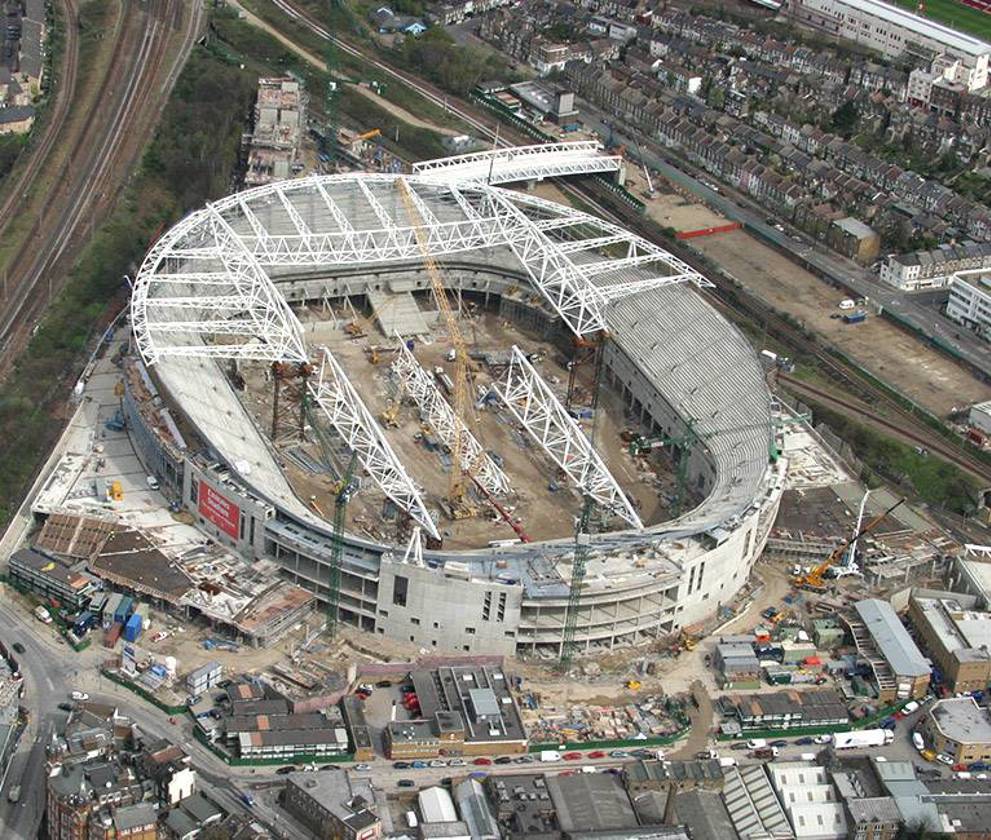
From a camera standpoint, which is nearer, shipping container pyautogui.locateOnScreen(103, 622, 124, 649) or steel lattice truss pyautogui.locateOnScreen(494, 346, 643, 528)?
shipping container pyautogui.locateOnScreen(103, 622, 124, 649)

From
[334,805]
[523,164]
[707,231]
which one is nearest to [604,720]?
[334,805]

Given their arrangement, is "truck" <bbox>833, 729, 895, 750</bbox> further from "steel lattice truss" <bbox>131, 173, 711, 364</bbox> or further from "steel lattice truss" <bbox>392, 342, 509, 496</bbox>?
"steel lattice truss" <bbox>131, 173, 711, 364</bbox>

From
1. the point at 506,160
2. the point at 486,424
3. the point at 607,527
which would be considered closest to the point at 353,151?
the point at 506,160

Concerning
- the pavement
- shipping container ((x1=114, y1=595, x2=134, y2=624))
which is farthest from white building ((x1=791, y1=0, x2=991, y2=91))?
shipping container ((x1=114, y1=595, x2=134, y2=624))

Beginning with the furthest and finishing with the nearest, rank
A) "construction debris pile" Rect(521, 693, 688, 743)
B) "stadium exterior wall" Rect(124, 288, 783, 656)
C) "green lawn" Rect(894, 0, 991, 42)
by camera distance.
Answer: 1. "green lawn" Rect(894, 0, 991, 42)
2. "stadium exterior wall" Rect(124, 288, 783, 656)
3. "construction debris pile" Rect(521, 693, 688, 743)

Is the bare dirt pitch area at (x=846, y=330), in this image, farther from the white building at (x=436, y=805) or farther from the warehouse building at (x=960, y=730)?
the white building at (x=436, y=805)

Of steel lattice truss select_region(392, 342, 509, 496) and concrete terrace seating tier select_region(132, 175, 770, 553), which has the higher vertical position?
concrete terrace seating tier select_region(132, 175, 770, 553)

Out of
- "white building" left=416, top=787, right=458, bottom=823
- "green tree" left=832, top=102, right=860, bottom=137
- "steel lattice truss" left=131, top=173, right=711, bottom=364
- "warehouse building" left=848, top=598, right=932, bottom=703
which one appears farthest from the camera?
"green tree" left=832, top=102, right=860, bottom=137

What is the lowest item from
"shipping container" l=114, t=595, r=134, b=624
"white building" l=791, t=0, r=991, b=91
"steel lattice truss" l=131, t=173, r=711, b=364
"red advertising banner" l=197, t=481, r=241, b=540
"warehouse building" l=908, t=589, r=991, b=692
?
"shipping container" l=114, t=595, r=134, b=624
